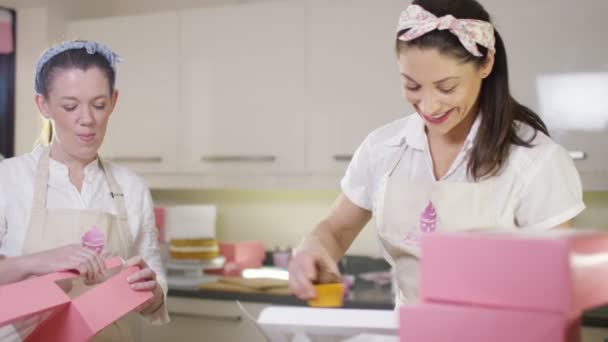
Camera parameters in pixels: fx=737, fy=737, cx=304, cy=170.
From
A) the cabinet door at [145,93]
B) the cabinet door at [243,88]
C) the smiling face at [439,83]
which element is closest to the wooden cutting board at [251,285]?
the cabinet door at [243,88]

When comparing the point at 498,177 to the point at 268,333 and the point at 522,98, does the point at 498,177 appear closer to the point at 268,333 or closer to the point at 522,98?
the point at 268,333

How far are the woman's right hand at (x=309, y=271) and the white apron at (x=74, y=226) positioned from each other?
→ 71 cm

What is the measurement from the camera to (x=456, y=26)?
4.48ft

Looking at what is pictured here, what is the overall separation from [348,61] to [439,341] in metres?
2.24

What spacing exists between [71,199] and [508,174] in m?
1.06

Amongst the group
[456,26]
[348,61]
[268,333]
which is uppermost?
[348,61]

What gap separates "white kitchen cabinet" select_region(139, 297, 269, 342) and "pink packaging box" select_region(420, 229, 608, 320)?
210cm

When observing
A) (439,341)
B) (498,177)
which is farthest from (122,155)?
(439,341)

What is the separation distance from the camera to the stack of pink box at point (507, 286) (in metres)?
0.73

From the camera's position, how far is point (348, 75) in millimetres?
2951

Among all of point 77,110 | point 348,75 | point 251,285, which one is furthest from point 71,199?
point 348,75

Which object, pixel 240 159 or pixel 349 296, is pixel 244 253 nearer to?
pixel 240 159

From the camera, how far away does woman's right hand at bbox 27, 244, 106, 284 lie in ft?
4.63

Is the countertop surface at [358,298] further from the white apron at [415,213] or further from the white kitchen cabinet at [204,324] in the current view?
the white apron at [415,213]
